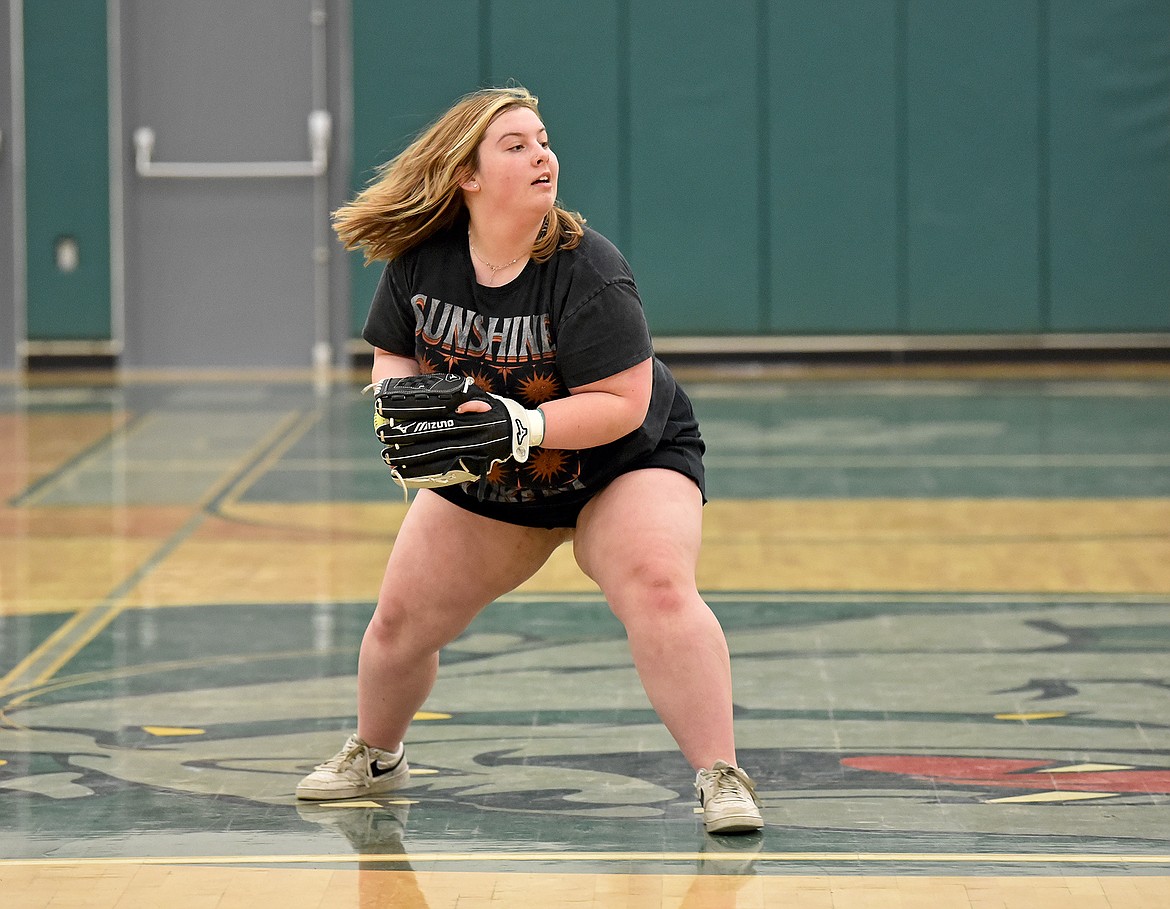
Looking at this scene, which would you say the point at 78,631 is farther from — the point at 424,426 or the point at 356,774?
the point at 424,426

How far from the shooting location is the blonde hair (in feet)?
13.0

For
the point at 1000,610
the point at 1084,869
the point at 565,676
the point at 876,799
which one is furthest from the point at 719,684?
the point at 1000,610

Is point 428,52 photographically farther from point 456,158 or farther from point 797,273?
point 456,158

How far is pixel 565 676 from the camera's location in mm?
5484

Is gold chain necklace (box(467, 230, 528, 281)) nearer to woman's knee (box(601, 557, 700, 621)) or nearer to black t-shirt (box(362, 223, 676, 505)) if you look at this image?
black t-shirt (box(362, 223, 676, 505))

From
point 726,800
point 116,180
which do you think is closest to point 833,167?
point 116,180

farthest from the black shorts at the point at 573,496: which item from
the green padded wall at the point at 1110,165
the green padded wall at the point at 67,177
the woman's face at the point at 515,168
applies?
the green padded wall at the point at 67,177

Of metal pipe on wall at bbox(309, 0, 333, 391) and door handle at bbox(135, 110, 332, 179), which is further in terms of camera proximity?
metal pipe on wall at bbox(309, 0, 333, 391)

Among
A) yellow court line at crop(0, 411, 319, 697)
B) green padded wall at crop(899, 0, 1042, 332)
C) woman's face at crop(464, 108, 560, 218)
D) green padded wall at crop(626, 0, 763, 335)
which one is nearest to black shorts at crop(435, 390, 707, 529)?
woman's face at crop(464, 108, 560, 218)

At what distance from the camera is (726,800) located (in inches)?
151

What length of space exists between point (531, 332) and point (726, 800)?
3.47ft

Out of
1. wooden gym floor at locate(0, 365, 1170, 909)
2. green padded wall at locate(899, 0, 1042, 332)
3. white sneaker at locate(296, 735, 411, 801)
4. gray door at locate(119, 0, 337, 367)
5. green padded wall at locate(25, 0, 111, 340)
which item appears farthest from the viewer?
gray door at locate(119, 0, 337, 367)

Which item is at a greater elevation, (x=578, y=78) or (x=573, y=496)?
(x=578, y=78)

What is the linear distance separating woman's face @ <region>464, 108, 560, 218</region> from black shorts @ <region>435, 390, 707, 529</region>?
1.92 ft
